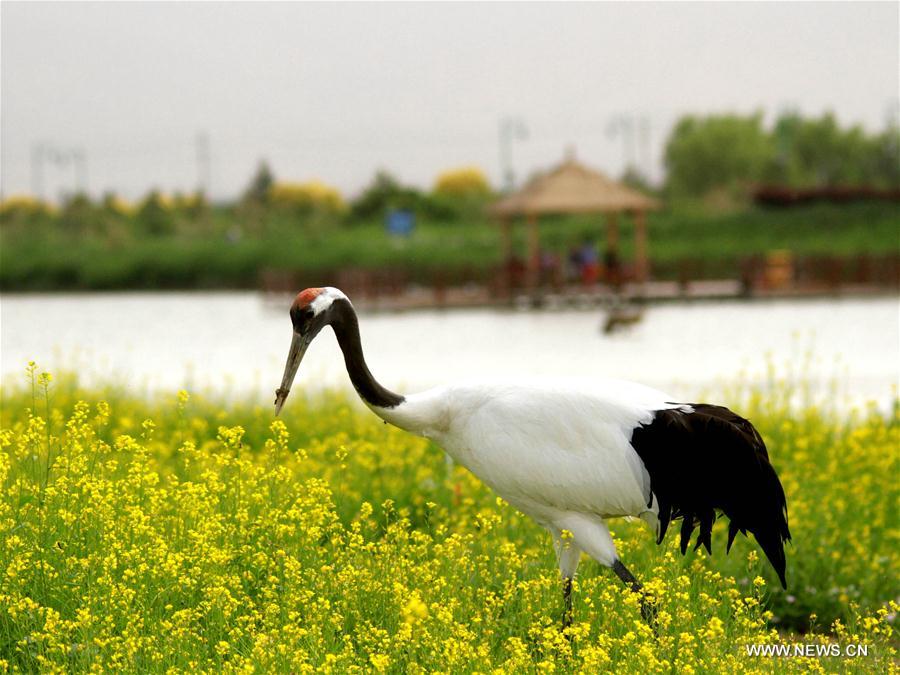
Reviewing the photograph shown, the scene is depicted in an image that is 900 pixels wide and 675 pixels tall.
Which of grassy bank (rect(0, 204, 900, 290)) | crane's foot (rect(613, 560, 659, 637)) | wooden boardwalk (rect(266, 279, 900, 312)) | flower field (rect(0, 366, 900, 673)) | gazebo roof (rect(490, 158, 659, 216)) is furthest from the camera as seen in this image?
grassy bank (rect(0, 204, 900, 290))

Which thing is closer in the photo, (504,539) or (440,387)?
(440,387)

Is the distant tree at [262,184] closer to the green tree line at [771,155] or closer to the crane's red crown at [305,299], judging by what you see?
the green tree line at [771,155]

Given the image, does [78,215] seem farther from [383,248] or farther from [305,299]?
[305,299]

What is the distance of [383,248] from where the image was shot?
5556 centimetres

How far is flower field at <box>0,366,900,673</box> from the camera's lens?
16.0ft

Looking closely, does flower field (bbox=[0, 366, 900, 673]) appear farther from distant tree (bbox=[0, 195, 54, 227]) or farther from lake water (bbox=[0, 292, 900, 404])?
distant tree (bbox=[0, 195, 54, 227])

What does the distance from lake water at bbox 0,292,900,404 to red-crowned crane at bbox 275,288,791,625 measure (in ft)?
17.9

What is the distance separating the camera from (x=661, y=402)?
5680 mm

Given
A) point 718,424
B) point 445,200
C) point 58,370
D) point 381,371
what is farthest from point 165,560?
point 445,200

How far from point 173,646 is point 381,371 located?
46.2ft

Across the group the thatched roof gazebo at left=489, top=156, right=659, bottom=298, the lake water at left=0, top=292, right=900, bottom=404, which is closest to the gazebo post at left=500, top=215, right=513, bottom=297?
the thatched roof gazebo at left=489, top=156, right=659, bottom=298

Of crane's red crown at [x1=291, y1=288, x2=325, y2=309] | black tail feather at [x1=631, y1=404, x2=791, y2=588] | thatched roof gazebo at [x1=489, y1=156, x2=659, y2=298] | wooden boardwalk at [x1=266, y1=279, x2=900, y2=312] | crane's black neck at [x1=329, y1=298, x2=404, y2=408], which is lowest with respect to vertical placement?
wooden boardwalk at [x1=266, y1=279, x2=900, y2=312]

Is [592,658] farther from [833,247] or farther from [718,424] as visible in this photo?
[833,247]

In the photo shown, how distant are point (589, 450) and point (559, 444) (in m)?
0.12
